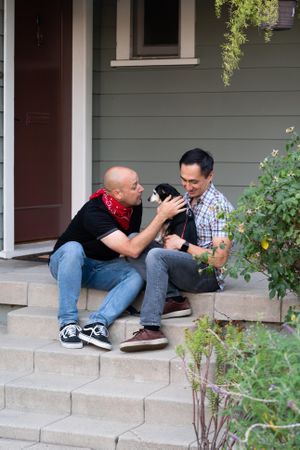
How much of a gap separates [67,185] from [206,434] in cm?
407

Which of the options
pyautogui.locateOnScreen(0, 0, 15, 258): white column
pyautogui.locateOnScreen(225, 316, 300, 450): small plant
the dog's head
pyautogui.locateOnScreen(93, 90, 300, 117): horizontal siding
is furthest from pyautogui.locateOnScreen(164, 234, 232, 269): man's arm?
pyautogui.locateOnScreen(93, 90, 300, 117): horizontal siding

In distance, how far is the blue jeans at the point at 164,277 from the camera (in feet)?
15.8

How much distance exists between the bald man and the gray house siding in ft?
6.28

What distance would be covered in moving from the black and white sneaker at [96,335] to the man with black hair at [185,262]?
13cm

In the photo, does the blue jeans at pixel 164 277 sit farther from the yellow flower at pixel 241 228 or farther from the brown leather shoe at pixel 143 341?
the yellow flower at pixel 241 228

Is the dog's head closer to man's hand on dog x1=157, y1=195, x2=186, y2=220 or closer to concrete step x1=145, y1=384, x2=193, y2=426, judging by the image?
man's hand on dog x1=157, y1=195, x2=186, y2=220

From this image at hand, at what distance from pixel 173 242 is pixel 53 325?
871 millimetres

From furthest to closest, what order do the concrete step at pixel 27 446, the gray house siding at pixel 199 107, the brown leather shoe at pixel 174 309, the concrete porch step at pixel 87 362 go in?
the gray house siding at pixel 199 107, the brown leather shoe at pixel 174 309, the concrete porch step at pixel 87 362, the concrete step at pixel 27 446

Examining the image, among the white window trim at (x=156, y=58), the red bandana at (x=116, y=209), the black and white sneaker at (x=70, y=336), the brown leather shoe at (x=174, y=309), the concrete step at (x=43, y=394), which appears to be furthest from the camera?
the white window trim at (x=156, y=58)

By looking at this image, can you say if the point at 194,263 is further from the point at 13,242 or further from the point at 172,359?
the point at 13,242

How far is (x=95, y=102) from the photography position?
751cm

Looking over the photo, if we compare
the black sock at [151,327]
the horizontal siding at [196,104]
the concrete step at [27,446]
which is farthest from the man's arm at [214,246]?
the horizontal siding at [196,104]

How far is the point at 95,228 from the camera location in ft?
16.7

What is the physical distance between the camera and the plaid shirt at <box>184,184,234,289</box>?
5.02m
